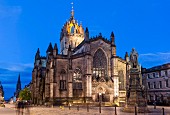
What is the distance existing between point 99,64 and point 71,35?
31556mm

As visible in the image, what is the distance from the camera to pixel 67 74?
57562 millimetres

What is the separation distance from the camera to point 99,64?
59.2 meters

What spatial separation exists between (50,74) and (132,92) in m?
31.8

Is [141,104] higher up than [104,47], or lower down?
lower down

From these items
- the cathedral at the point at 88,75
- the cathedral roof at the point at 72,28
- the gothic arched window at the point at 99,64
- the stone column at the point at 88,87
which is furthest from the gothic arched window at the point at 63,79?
the cathedral roof at the point at 72,28

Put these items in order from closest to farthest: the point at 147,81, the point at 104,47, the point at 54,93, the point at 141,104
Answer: the point at 141,104 → the point at 54,93 → the point at 104,47 → the point at 147,81

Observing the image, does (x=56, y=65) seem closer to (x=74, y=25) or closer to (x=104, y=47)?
(x=104, y=47)

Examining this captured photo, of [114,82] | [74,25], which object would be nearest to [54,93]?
[114,82]

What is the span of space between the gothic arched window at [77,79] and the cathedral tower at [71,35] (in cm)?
2919

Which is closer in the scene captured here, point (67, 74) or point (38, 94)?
point (67, 74)

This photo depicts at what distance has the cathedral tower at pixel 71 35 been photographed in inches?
3438

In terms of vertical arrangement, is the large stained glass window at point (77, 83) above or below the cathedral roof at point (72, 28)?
below

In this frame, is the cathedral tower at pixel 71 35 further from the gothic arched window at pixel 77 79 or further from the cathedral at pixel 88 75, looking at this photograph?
the gothic arched window at pixel 77 79

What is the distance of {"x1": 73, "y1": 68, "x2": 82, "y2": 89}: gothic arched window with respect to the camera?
57000 millimetres
